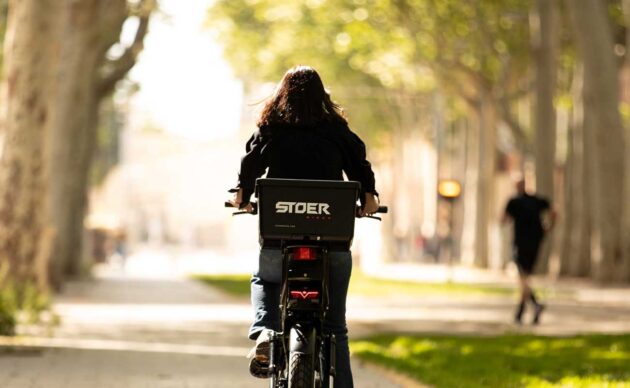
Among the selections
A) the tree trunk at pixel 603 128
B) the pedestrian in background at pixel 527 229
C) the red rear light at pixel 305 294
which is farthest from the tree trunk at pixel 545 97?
the red rear light at pixel 305 294

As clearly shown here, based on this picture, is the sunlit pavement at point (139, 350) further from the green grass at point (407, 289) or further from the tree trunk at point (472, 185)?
the tree trunk at point (472, 185)

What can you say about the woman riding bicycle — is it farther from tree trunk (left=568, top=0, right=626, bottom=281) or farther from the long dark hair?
tree trunk (left=568, top=0, right=626, bottom=281)

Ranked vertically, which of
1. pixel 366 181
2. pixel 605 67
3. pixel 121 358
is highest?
pixel 605 67

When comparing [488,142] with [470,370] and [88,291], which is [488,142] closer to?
[88,291]

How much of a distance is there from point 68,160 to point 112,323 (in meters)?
12.0

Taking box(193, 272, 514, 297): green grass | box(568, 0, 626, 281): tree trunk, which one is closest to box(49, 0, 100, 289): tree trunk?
box(193, 272, 514, 297): green grass

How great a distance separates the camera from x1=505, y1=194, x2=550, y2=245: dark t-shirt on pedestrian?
774 inches

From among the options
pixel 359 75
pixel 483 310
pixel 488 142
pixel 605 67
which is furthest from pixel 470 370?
pixel 359 75

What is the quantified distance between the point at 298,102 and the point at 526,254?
481 inches

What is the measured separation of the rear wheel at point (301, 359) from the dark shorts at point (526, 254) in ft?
40.5

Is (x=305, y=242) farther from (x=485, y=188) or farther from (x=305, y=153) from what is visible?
(x=485, y=188)

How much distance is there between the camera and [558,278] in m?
36.2

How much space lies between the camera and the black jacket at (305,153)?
7793mm

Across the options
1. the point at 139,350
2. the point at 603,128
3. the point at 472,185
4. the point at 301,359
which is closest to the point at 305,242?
the point at 301,359
